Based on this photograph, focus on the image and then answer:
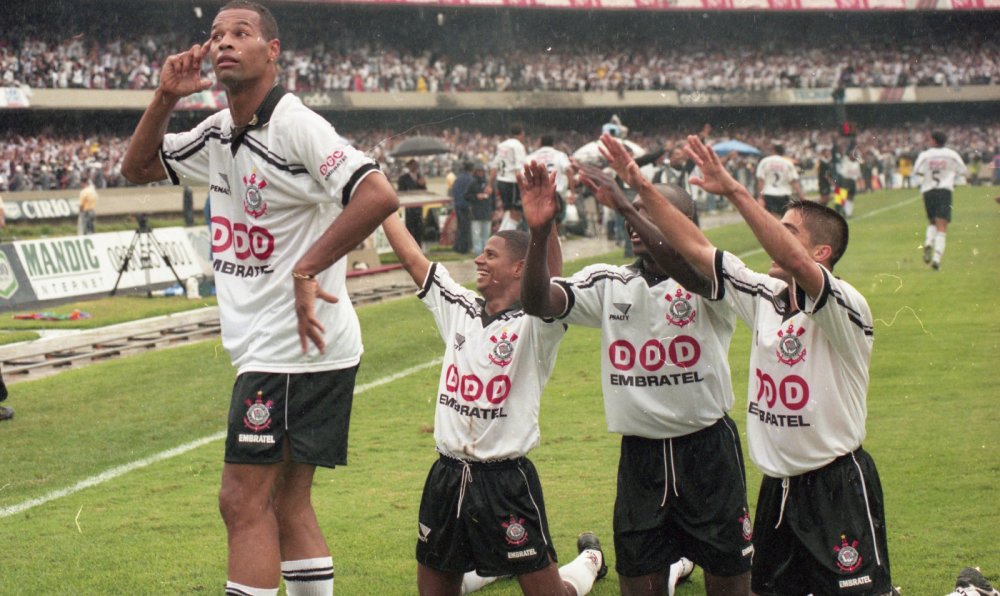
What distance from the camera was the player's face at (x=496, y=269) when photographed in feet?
13.7

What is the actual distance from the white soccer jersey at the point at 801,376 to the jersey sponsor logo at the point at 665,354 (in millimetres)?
287

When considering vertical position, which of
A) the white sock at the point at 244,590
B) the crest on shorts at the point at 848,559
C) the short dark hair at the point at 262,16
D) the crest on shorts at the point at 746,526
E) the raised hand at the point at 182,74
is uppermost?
the short dark hair at the point at 262,16

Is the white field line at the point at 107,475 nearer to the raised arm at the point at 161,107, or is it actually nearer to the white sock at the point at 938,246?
the raised arm at the point at 161,107

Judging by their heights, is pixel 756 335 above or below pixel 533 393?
above

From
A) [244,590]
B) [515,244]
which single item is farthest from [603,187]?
[244,590]

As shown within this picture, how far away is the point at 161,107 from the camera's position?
11.5 ft

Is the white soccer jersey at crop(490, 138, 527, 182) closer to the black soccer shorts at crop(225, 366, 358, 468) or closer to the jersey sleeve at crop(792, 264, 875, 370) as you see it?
the jersey sleeve at crop(792, 264, 875, 370)

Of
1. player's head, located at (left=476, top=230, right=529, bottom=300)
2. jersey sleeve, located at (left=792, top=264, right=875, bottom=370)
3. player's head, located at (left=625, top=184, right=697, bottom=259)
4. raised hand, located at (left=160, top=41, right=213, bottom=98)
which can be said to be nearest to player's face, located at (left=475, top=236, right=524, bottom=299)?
player's head, located at (left=476, top=230, right=529, bottom=300)

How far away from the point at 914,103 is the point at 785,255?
56.9 m

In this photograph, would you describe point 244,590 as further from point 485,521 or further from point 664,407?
point 664,407

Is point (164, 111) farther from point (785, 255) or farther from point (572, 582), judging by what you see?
point (572, 582)

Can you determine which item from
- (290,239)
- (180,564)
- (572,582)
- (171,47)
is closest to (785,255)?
(290,239)

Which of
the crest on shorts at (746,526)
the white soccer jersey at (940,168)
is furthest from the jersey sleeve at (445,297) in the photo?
the white soccer jersey at (940,168)

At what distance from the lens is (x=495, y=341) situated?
407 cm
